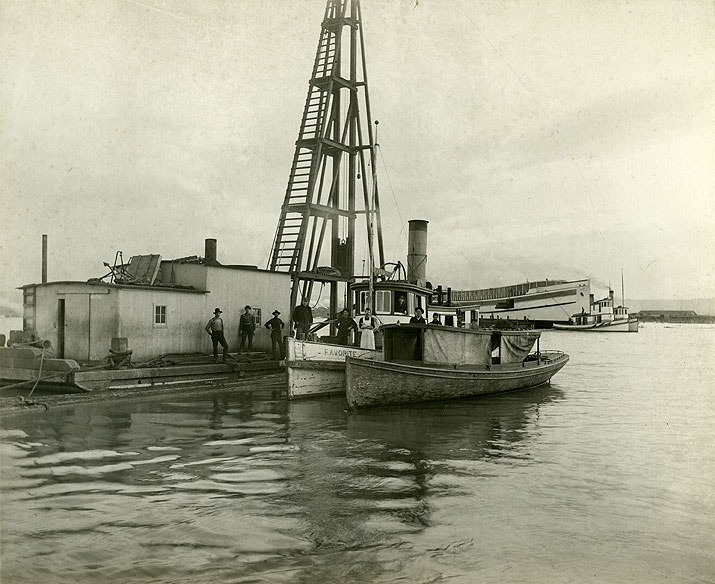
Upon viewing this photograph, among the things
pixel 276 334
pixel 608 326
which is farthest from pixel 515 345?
pixel 608 326

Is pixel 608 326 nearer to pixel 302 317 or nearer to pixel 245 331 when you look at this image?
pixel 302 317

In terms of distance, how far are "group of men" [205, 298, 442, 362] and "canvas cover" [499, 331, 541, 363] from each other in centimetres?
269

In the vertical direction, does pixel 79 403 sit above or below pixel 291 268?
below

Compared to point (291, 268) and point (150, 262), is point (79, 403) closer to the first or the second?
point (150, 262)

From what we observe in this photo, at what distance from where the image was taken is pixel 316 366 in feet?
59.0

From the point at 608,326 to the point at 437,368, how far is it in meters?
79.9

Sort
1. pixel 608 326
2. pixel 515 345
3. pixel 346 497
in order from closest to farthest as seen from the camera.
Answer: pixel 346 497 < pixel 515 345 < pixel 608 326

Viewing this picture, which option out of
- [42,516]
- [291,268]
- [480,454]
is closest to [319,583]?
[42,516]

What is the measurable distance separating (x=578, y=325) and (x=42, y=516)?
294 ft

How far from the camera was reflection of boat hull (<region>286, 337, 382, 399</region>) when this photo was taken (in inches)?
683

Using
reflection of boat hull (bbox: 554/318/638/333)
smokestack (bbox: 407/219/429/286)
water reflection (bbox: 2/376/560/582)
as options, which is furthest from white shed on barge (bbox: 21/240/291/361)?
reflection of boat hull (bbox: 554/318/638/333)

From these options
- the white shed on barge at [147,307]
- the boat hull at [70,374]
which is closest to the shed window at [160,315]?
the white shed on barge at [147,307]

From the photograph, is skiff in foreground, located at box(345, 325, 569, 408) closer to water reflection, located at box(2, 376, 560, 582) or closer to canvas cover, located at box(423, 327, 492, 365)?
canvas cover, located at box(423, 327, 492, 365)

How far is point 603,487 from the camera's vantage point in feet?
30.4
